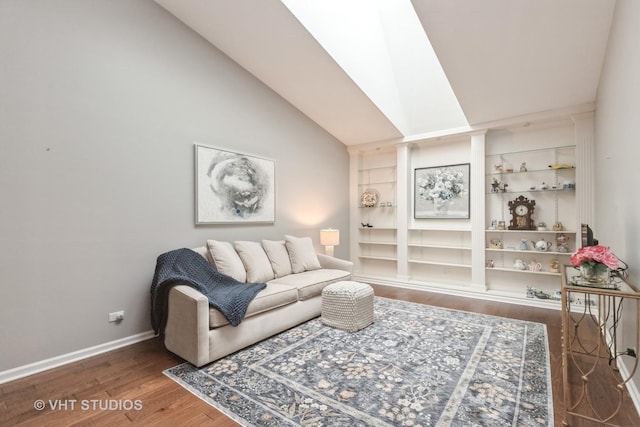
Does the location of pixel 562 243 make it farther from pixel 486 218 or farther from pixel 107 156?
pixel 107 156

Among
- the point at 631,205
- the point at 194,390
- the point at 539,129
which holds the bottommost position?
the point at 194,390

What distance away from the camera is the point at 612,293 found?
1724 millimetres

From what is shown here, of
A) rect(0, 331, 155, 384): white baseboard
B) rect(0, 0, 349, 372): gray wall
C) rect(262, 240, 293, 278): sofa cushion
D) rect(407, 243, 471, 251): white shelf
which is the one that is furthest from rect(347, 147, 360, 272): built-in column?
rect(0, 331, 155, 384): white baseboard

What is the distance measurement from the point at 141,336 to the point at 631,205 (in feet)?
13.2

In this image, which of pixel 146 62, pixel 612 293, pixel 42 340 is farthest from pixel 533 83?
pixel 42 340

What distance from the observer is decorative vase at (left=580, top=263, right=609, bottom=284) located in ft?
6.24

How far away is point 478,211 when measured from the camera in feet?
14.9

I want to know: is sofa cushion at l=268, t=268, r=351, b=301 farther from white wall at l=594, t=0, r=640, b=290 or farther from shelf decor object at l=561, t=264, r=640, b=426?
A: white wall at l=594, t=0, r=640, b=290

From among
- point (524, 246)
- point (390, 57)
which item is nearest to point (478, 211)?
point (524, 246)

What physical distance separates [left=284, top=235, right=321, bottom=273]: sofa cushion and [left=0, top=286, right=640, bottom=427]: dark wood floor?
1708 millimetres

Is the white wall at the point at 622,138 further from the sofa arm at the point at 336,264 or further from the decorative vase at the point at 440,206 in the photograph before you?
the sofa arm at the point at 336,264

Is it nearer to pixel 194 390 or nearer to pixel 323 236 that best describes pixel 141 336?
pixel 194 390

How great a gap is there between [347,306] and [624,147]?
2.49 m

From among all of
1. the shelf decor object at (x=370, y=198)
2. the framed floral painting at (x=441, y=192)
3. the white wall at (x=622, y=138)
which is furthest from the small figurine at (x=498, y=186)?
the shelf decor object at (x=370, y=198)
